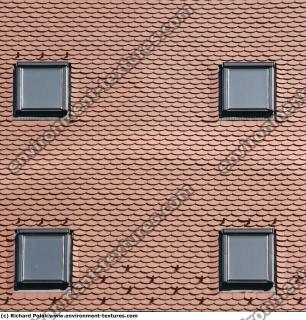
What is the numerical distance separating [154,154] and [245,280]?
3151 millimetres

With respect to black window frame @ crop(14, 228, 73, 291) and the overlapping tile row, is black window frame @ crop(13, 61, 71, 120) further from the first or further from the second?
black window frame @ crop(14, 228, 73, 291)

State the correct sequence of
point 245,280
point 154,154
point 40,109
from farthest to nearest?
point 40,109
point 154,154
point 245,280

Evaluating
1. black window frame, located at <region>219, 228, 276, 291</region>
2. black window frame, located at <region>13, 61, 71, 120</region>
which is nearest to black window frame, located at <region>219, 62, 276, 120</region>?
black window frame, located at <region>219, 228, 276, 291</region>

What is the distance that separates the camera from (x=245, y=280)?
18656mm

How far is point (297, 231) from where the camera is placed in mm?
18781

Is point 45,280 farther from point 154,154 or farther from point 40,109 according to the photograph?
point 40,109

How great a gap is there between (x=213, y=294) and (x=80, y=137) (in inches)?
165

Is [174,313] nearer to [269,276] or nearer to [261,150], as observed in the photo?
[269,276]

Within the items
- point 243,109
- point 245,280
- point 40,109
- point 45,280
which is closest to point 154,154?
point 243,109

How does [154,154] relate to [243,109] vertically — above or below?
below

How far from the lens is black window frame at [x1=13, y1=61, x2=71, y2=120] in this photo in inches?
757

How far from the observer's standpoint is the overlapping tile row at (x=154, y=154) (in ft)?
61.5

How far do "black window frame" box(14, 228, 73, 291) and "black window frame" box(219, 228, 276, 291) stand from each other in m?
3.07

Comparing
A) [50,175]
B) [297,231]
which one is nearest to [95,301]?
[50,175]
